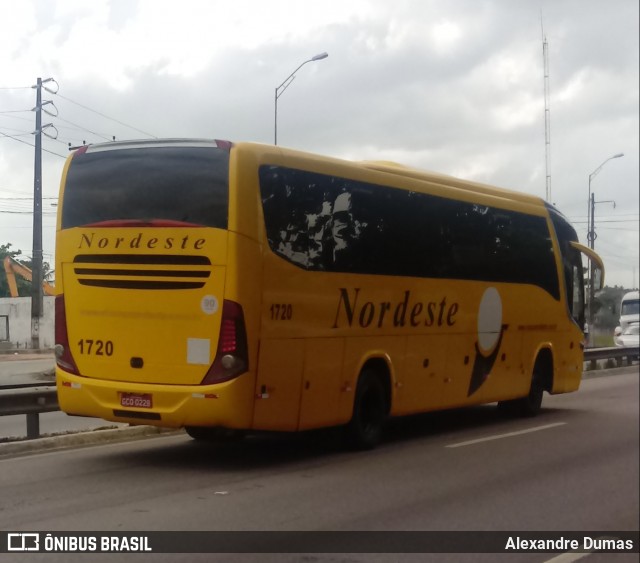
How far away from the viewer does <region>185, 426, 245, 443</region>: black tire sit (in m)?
10.6

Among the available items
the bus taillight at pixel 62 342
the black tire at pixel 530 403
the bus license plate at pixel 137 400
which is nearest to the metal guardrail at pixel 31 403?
the bus taillight at pixel 62 342

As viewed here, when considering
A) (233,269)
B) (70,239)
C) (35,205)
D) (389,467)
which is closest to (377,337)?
(389,467)

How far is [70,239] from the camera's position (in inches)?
369

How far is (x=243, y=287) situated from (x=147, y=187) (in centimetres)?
130

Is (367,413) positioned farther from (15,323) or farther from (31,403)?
(15,323)

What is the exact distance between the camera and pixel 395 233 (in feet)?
38.1

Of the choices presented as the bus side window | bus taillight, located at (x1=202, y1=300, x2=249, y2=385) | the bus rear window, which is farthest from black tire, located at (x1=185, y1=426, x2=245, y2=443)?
the bus side window

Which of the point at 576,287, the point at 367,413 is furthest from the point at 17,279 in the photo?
the point at 576,287

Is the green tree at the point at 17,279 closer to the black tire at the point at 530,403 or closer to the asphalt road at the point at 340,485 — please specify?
the asphalt road at the point at 340,485

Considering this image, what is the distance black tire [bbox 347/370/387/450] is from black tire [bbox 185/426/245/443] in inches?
50.1

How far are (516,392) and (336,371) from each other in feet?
15.9

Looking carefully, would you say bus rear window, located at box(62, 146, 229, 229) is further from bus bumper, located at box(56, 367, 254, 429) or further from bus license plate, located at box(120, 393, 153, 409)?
bus license plate, located at box(120, 393, 153, 409)

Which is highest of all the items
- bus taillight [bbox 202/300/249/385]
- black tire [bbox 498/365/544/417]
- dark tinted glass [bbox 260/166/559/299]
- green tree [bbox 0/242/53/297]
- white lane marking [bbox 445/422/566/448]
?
dark tinted glass [bbox 260/166/559/299]

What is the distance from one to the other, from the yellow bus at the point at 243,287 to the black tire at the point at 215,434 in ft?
0.18
